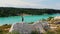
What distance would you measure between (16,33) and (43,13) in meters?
29.3

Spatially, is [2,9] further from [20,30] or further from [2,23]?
[20,30]

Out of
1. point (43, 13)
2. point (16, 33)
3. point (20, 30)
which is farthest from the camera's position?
point (43, 13)

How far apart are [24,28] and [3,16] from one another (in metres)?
24.1

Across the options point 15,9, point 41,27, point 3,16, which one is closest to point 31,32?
point 41,27

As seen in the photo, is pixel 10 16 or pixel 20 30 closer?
pixel 20 30

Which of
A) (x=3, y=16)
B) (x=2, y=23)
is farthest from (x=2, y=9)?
(x=2, y=23)

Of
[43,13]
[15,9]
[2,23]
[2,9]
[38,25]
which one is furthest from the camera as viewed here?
[43,13]

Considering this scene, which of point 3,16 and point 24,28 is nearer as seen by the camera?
point 24,28

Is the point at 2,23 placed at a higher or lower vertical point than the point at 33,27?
lower

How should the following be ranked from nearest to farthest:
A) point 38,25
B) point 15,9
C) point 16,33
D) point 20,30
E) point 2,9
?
point 16,33
point 20,30
point 38,25
point 15,9
point 2,9

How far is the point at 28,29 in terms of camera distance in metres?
13.0

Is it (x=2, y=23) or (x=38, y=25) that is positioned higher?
(x=38, y=25)

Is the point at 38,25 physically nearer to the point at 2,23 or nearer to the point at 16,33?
the point at 16,33

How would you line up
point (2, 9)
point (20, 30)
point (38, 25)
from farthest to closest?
1. point (2, 9)
2. point (38, 25)
3. point (20, 30)
